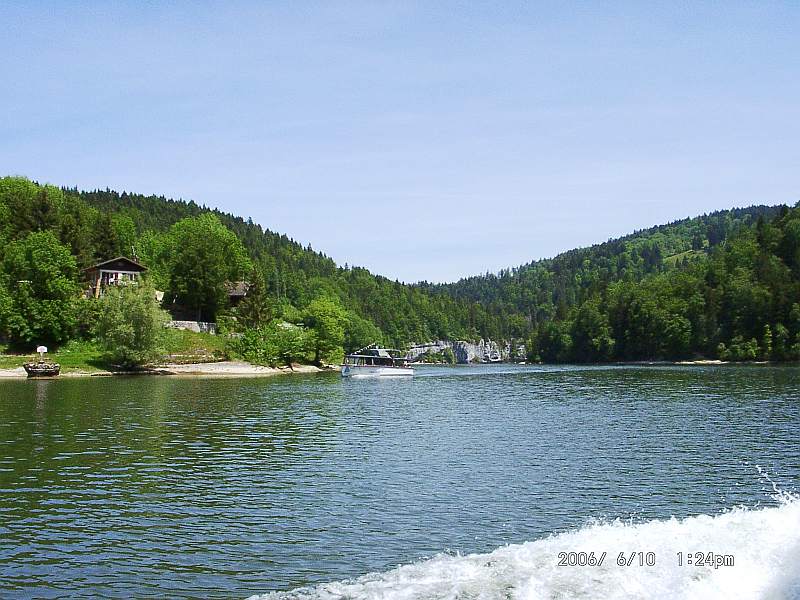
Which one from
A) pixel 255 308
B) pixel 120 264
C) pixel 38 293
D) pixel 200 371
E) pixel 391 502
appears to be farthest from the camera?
pixel 255 308

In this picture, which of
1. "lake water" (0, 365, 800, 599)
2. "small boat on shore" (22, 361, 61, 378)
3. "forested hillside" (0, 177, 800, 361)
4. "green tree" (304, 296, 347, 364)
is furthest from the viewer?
"green tree" (304, 296, 347, 364)

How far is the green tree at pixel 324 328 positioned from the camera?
130m

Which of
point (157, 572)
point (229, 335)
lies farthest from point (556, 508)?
point (229, 335)

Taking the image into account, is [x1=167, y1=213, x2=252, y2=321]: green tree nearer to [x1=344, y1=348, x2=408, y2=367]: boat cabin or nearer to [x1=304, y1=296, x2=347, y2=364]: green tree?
[x1=304, y1=296, x2=347, y2=364]: green tree

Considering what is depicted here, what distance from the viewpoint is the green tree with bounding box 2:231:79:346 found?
333 ft

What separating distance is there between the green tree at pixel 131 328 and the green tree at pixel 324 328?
33.0 m

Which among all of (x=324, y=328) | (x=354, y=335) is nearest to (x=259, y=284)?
(x=324, y=328)

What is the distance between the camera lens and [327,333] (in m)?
131

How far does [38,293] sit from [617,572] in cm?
10403

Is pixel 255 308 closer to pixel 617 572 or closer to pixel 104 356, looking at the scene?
pixel 104 356

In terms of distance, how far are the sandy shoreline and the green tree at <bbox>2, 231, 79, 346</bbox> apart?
10519 mm

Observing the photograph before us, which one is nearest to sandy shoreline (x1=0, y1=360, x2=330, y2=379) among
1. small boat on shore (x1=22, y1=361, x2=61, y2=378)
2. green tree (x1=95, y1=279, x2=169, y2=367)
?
small boat on shore (x1=22, y1=361, x2=61, y2=378)

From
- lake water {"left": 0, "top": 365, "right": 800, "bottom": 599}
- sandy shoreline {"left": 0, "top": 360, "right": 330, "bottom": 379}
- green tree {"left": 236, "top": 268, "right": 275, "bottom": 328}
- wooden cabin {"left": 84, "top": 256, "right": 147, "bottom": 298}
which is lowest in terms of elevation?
lake water {"left": 0, "top": 365, "right": 800, "bottom": 599}

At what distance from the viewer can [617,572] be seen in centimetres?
1628
